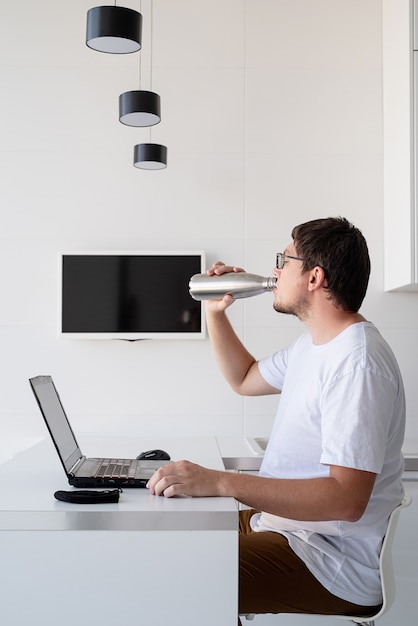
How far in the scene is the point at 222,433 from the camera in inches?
Result: 142

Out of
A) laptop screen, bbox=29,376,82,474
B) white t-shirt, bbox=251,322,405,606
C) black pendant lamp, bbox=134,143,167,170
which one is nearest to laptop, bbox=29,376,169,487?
laptop screen, bbox=29,376,82,474

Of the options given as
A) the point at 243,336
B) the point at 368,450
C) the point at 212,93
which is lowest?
the point at 368,450

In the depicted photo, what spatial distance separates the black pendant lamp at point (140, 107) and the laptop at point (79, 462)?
4.25ft

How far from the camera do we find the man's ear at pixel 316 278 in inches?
73.4

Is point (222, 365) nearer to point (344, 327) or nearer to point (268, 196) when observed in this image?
point (344, 327)

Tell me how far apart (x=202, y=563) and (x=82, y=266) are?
7.62ft

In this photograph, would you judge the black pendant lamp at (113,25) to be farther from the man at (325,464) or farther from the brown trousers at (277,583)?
the brown trousers at (277,583)

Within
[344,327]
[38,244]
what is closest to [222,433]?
[38,244]

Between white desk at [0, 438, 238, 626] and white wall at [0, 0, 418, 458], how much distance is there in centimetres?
216

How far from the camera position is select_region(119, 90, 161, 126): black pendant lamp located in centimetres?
291

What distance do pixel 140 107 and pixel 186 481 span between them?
1780mm

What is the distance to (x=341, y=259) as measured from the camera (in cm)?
185

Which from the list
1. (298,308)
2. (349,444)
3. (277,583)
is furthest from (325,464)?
(298,308)

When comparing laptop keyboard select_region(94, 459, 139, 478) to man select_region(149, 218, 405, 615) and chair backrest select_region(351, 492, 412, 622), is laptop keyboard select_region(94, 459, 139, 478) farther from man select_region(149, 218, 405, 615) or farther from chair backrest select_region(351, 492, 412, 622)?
chair backrest select_region(351, 492, 412, 622)
